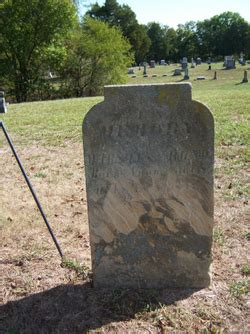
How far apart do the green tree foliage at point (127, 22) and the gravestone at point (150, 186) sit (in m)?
65.5

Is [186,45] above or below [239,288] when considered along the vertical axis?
above

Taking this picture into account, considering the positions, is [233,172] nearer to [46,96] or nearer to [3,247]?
[3,247]

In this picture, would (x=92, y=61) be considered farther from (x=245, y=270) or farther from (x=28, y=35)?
(x=245, y=270)

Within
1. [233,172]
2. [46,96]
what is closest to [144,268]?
[233,172]

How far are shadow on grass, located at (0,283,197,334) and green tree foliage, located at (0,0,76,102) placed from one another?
28643 mm

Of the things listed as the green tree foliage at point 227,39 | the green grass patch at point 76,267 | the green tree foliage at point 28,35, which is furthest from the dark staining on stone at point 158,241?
the green tree foliage at point 227,39

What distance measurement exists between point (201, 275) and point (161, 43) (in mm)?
80370

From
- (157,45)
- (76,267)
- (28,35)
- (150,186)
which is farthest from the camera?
(157,45)

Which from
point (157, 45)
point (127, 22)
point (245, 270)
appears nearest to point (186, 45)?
point (157, 45)

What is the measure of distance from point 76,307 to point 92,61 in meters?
30.8

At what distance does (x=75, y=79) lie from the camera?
33.0 metres

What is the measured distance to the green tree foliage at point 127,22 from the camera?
6732cm

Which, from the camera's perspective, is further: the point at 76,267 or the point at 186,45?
the point at 186,45

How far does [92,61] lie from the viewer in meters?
32.5
